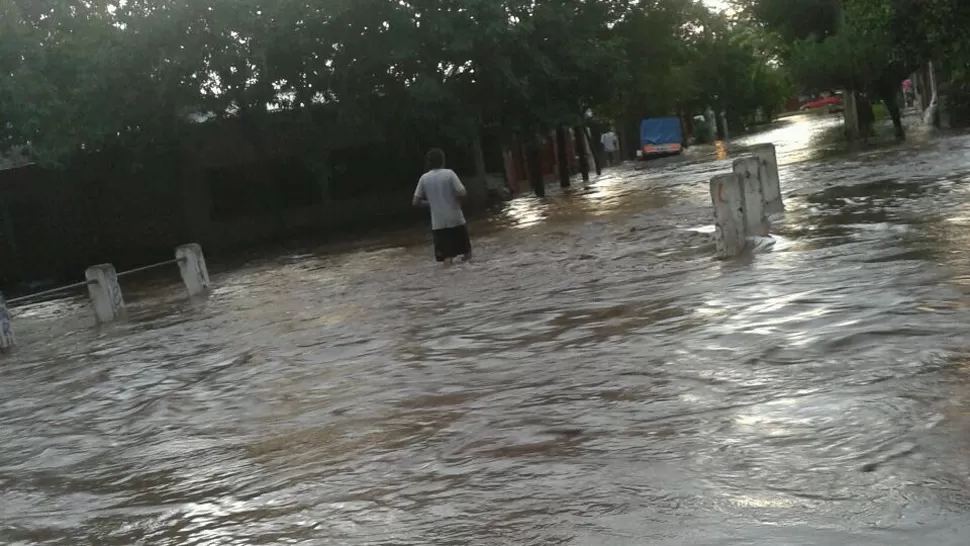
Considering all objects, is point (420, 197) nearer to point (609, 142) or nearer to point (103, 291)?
point (103, 291)

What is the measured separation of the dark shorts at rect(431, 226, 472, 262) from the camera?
14.3m

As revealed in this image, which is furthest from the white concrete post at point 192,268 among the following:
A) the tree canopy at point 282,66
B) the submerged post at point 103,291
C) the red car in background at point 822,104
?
the red car in background at point 822,104

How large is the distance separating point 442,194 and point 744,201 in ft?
13.1

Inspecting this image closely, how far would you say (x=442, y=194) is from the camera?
1392 centimetres

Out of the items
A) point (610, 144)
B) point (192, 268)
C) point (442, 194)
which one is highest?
point (442, 194)

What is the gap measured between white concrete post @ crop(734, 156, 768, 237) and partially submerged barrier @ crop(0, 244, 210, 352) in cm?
794

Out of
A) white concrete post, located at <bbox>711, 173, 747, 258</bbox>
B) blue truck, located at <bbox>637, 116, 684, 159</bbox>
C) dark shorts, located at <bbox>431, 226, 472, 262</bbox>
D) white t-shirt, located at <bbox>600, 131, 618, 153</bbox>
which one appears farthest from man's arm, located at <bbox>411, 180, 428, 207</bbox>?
blue truck, located at <bbox>637, 116, 684, 159</bbox>

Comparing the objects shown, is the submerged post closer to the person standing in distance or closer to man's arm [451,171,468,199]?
man's arm [451,171,468,199]

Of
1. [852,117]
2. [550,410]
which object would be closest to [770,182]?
[550,410]

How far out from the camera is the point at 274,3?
78.4 feet

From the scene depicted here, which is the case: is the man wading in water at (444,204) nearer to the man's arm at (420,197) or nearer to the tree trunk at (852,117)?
the man's arm at (420,197)

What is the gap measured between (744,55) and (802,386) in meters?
67.3

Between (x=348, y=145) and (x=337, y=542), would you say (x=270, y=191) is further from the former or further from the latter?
(x=337, y=542)

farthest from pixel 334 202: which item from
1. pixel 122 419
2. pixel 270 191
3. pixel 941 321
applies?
pixel 941 321
